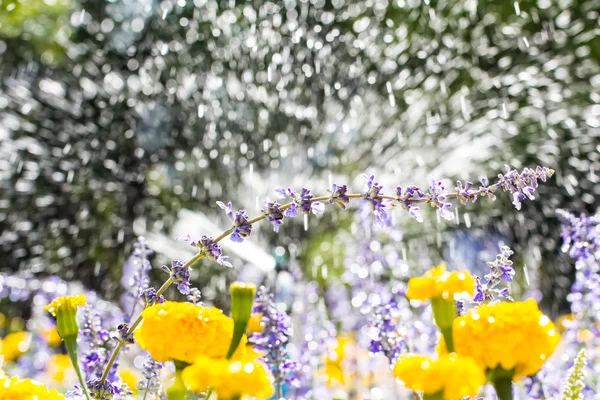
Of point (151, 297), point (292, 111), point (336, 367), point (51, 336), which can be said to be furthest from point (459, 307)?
point (292, 111)

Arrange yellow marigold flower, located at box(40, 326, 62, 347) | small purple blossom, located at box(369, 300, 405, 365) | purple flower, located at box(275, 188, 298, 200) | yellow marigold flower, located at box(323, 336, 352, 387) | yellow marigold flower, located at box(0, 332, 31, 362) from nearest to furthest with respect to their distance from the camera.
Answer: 1. purple flower, located at box(275, 188, 298, 200)
2. small purple blossom, located at box(369, 300, 405, 365)
3. yellow marigold flower, located at box(323, 336, 352, 387)
4. yellow marigold flower, located at box(0, 332, 31, 362)
5. yellow marigold flower, located at box(40, 326, 62, 347)

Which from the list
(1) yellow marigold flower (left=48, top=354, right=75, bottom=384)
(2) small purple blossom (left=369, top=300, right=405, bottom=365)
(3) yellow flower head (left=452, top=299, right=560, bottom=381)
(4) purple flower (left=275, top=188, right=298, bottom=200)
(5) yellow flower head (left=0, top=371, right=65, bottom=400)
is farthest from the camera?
(1) yellow marigold flower (left=48, top=354, right=75, bottom=384)

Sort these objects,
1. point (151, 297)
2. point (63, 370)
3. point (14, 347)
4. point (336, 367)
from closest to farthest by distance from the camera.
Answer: point (151, 297) < point (336, 367) < point (63, 370) < point (14, 347)

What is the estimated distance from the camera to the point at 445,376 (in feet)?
1.61

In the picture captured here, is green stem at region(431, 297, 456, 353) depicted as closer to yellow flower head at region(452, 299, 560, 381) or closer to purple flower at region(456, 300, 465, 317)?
yellow flower head at region(452, 299, 560, 381)

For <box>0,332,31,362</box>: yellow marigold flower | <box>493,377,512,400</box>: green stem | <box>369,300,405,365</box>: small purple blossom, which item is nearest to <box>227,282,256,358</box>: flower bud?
<box>493,377,512,400</box>: green stem

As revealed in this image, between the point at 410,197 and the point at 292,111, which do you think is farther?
the point at 292,111

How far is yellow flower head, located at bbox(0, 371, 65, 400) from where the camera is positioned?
720mm

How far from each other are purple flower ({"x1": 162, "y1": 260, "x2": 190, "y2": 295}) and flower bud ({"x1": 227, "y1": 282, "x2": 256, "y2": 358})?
160 millimetres

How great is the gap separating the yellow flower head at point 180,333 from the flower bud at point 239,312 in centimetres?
1

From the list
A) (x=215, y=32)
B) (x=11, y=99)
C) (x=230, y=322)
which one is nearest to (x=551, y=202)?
(x=215, y=32)

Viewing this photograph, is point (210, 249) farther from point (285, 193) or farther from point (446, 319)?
point (446, 319)

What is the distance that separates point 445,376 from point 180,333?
0.27m

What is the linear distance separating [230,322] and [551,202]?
660 centimetres
